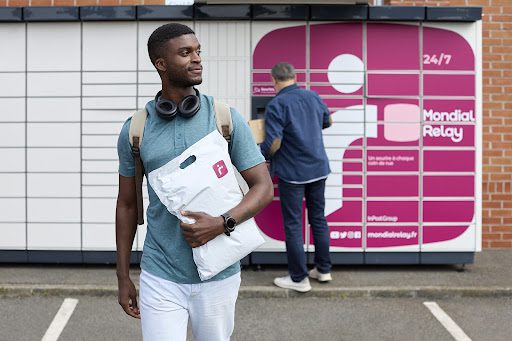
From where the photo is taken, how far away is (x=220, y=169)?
2.92 metres

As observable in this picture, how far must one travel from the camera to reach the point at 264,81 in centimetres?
730

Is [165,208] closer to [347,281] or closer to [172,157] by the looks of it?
[172,157]

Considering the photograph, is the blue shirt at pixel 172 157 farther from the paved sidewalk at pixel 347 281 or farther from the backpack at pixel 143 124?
the paved sidewalk at pixel 347 281

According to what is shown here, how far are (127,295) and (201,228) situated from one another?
0.56 m

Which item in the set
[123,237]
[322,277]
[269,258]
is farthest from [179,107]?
[269,258]

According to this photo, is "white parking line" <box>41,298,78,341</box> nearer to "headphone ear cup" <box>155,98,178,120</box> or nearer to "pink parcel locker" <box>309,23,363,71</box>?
"headphone ear cup" <box>155,98,178,120</box>

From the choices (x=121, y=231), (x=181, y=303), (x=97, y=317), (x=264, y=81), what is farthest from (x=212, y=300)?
(x=264, y=81)

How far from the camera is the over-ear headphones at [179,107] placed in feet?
9.75

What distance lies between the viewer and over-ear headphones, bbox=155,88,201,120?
2971 millimetres

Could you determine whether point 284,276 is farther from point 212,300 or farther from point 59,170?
point 212,300

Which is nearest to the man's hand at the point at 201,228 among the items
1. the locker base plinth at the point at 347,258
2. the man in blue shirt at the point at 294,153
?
the man in blue shirt at the point at 294,153

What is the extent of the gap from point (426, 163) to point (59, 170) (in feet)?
11.3

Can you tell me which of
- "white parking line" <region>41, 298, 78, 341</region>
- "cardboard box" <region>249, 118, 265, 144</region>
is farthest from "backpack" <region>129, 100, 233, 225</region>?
"cardboard box" <region>249, 118, 265, 144</region>

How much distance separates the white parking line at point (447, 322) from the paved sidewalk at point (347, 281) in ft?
0.83
